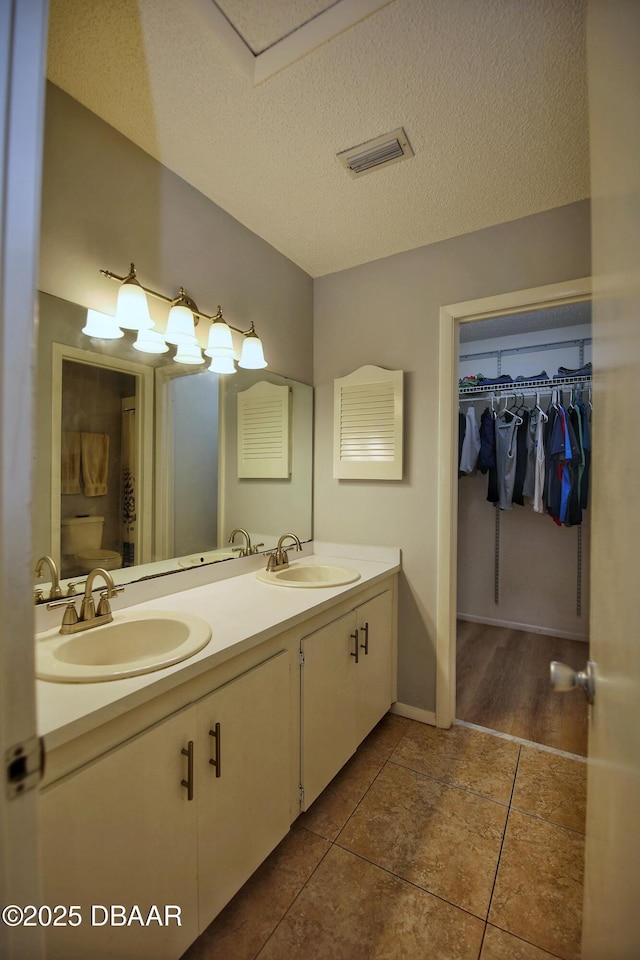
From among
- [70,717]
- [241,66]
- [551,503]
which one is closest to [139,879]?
[70,717]

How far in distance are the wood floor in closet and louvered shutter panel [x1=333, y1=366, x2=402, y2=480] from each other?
1.37 meters

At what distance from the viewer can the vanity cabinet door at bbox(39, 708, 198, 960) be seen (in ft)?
2.40

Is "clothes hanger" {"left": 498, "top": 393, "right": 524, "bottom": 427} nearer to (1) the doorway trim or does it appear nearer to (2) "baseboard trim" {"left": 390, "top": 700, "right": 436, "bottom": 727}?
(1) the doorway trim

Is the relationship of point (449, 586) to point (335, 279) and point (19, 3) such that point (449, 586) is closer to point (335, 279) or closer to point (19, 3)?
point (335, 279)

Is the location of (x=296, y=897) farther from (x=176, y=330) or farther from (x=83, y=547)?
(x=176, y=330)

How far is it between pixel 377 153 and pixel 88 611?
72.6 inches

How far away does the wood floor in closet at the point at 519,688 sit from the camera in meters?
2.02

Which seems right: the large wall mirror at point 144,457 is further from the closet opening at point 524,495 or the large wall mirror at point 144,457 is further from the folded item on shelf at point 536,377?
the folded item on shelf at point 536,377

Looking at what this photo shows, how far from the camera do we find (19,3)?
0.36m

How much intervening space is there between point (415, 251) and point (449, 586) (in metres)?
1.73

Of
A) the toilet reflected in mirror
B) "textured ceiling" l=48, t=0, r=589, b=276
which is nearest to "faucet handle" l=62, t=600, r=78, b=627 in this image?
the toilet reflected in mirror

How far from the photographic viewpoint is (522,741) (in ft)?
A: 6.35

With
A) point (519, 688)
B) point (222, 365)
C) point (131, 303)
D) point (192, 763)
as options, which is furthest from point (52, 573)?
point (519, 688)

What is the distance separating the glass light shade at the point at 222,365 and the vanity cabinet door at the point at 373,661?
3.93 feet
